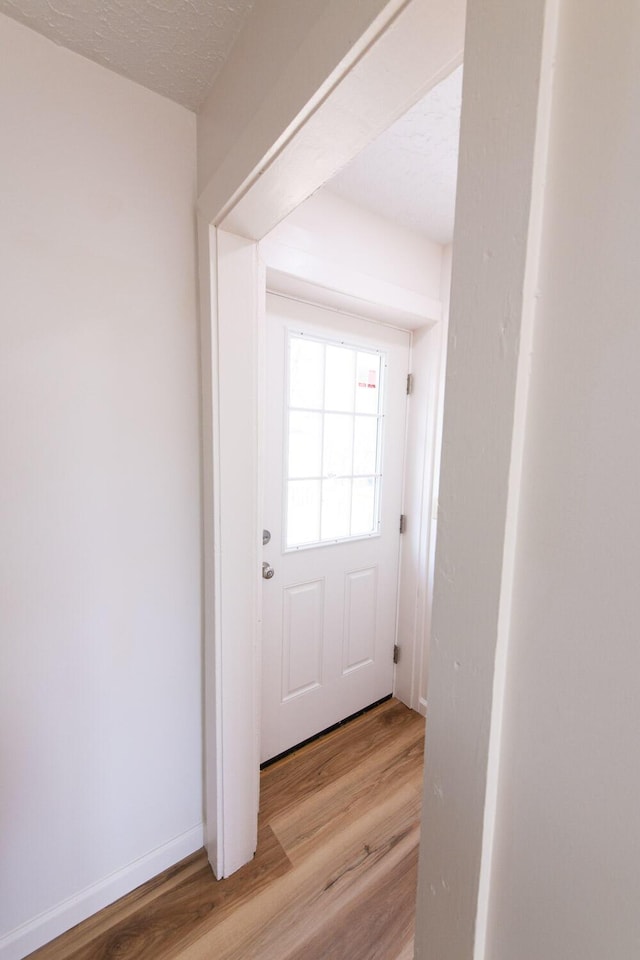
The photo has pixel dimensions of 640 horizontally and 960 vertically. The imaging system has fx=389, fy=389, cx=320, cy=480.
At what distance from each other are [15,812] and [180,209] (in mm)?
1688

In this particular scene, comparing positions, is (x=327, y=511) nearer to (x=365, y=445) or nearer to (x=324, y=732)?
(x=365, y=445)

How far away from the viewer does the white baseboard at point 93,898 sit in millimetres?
1044

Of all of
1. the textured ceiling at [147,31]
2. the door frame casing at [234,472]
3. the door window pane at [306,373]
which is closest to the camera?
the textured ceiling at [147,31]

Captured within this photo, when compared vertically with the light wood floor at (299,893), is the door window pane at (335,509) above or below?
above

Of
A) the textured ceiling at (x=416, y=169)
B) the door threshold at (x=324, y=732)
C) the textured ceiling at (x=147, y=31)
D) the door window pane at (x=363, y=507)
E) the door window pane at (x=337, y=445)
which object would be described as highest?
the textured ceiling at (x=416, y=169)

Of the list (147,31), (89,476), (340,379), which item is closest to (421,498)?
(340,379)

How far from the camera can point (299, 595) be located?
5.59 ft

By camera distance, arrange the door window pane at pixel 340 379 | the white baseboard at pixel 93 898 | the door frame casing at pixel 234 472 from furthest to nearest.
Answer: the door window pane at pixel 340 379, the white baseboard at pixel 93 898, the door frame casing at pixel 234 472

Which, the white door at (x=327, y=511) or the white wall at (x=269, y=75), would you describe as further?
the white door at (x=327, y=511)

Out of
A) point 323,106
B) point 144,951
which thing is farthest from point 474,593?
point 144,951

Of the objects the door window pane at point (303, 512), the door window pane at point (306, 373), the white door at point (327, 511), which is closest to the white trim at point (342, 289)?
the white door at point (327, 511)

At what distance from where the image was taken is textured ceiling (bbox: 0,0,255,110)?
814 millimetres

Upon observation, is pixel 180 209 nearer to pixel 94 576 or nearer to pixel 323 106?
pixel 323 106

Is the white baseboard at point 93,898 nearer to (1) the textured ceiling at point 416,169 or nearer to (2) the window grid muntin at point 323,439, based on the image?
(2) the window grid muntin at point 323,439
